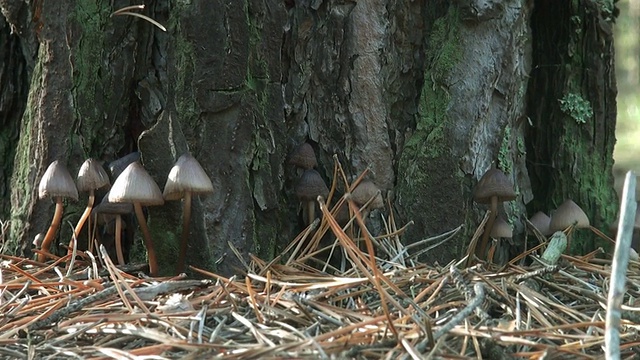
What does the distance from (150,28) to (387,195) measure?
113 cm

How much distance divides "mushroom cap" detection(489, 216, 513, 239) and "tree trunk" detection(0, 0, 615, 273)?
85mm

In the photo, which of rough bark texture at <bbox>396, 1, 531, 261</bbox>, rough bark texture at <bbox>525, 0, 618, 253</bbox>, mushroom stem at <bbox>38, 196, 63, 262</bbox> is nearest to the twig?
rough bark texture at <bbox>396, 1, 531, 261</bbox>

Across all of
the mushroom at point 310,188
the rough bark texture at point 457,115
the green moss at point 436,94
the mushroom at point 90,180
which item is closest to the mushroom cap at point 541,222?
the rough bark texture at point 457,115

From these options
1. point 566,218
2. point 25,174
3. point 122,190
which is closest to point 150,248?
point 122,190

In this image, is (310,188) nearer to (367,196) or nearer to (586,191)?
(367,196)

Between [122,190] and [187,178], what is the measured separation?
→ 21 centimetres

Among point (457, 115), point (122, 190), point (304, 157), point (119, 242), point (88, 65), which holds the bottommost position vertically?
point (119, 242)

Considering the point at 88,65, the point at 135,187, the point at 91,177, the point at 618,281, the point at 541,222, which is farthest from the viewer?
the point at 541,222

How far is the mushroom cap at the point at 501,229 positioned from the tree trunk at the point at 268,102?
85 mm

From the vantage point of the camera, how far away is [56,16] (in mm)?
2863

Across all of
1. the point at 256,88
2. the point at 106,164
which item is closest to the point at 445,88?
the point at 256,88

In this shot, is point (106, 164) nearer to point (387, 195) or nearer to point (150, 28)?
point (150, 28)

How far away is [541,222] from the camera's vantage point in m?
3.33

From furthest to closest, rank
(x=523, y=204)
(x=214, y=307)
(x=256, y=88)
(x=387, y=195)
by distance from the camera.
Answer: (x=523, y=204) < (x=387, y=195) < (x=256, y=88) < (x=214, y=307)
